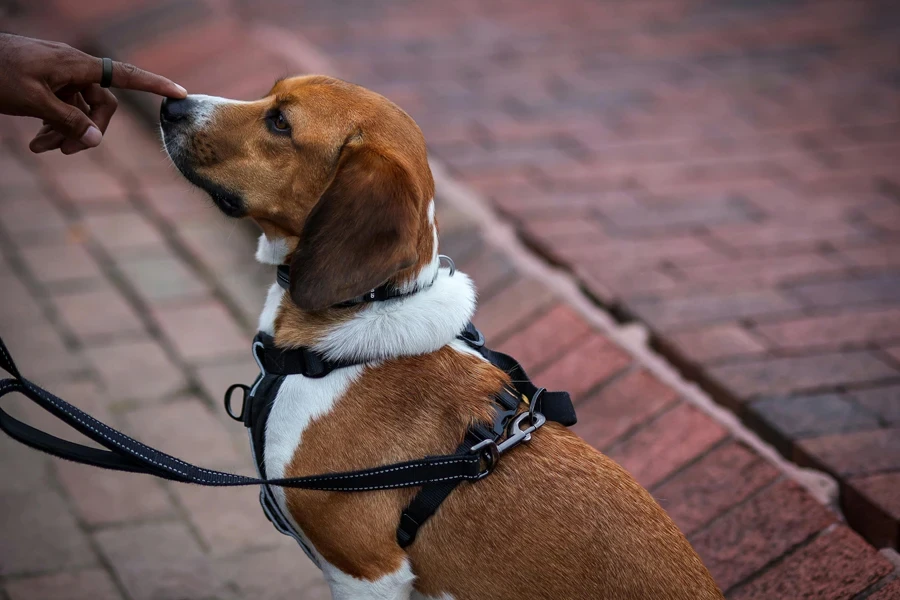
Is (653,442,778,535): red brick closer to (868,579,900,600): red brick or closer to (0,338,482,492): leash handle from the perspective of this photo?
(868,579,900,600): red brick

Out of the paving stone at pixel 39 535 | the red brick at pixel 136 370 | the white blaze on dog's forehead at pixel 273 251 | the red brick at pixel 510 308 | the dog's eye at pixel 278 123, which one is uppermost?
the dog's eye at pixel 278 123

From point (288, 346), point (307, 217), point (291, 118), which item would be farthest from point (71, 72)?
point (288, 346)

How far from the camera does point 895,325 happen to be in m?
3.76

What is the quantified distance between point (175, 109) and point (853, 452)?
234 centimetres

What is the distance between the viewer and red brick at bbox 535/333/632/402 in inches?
136

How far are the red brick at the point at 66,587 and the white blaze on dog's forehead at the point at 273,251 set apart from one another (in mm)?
1210

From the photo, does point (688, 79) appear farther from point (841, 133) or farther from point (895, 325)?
point (895, 325)

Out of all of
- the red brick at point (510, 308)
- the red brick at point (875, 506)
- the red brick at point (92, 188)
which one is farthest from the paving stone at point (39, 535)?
the red brick at point (875, 506)

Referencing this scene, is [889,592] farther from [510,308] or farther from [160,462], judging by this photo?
[160,462]

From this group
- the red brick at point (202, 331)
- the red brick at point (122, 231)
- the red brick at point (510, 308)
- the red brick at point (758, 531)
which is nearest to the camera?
the red brick at point (758, 531)

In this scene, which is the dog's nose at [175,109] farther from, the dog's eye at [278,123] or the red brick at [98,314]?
the red brick at [98,314]

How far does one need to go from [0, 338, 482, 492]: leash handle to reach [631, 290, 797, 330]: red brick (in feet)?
5.84

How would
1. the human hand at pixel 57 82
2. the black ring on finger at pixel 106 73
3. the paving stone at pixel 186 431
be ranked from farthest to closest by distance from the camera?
1. the paving stone at pixel 186 431
2. the black ring on finger at pixel 106 73
3. the human hand at pixel 57 82

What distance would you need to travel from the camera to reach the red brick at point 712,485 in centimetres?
293
